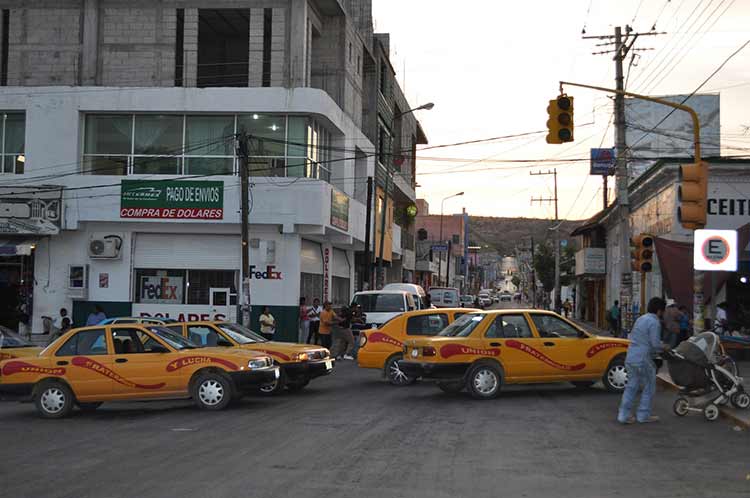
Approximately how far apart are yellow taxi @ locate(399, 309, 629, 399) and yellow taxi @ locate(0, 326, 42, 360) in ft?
23.7

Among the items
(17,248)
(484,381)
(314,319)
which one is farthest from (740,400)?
(17,248)

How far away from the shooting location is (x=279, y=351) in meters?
15.8

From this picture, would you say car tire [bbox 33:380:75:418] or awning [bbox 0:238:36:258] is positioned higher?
awning [bbox 0:238:36:258]

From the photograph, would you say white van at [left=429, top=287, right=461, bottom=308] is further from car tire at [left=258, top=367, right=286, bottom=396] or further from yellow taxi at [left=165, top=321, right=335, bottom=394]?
car tire at [left=258, top=367, right=286, bottom=396]

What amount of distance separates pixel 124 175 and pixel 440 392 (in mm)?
18868

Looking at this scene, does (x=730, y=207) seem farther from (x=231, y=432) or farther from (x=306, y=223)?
(x=231, y=432)

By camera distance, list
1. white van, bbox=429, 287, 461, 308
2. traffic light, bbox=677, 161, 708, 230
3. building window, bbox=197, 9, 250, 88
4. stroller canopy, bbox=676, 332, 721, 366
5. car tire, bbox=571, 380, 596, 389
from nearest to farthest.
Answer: stroller canopy, bbox=676, 332, 721, 366
traffic light, bbox=677, 161, 708, 230
car tire, bbox=571, 380, 596, 389
building window, bbox=197, 9, 250, 88
white van, bbox=429, 287, 461, 308

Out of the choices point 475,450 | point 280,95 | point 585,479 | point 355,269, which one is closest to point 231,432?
point 475,450

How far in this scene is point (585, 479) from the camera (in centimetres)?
802

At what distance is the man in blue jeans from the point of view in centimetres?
1148

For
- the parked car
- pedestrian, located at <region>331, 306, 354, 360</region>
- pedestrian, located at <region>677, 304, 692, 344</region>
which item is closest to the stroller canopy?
pedestrian, located at <region>677, 304, 692, 344</region>

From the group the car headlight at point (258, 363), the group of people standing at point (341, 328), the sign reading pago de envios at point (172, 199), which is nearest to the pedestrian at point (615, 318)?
the group of people standing at point (341, 328)

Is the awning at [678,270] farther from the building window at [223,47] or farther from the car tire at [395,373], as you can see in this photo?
the building window at [223,47]

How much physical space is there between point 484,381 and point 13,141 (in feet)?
77.6
